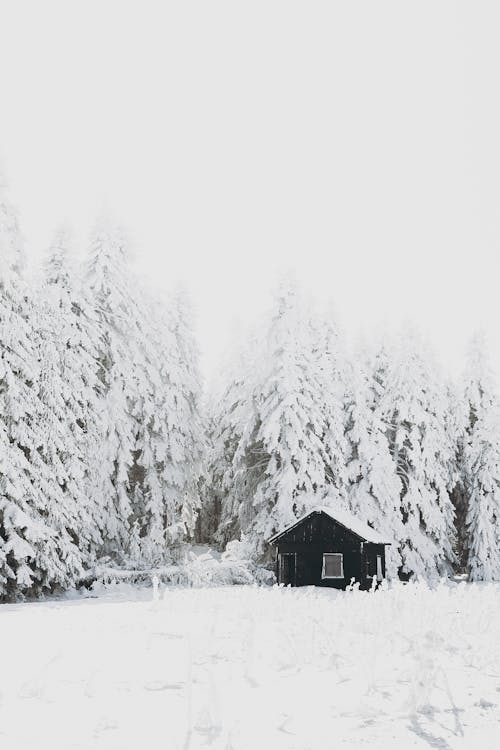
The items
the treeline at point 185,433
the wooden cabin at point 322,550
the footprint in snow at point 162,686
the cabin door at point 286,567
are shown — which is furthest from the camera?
the cabin door at point 286,567

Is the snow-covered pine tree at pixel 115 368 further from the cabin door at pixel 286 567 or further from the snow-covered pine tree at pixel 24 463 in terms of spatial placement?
the cabin door at pixel 286 567

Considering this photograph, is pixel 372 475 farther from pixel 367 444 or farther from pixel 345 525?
pixel 345 525

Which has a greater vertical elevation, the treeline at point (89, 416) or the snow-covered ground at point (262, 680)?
the treeline at point (89, 416)

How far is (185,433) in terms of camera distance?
34.0 m

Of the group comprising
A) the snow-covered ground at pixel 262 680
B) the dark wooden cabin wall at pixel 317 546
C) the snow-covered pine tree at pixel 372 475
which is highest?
the snow-covered pine tree at pixel 372 475

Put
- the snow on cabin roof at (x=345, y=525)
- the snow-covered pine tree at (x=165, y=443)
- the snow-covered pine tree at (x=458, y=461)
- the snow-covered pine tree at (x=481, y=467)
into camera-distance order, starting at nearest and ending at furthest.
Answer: the snow on cabin roof at (x=345, y=525) → the snow-covered pine tree at (x=165, y=443) → the snow-covered pine tree at (x=481, y=467) → the snow-covered pine tree at (x=458, y=461)

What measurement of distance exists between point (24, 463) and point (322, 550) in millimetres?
12813

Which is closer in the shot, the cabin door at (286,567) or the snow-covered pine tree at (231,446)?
the cabin door at (286,567)

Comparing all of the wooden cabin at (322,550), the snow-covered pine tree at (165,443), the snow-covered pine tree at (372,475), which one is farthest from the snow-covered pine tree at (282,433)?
the snow-covered pine tree at (372,475)

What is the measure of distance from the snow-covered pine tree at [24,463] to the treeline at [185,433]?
58 mm

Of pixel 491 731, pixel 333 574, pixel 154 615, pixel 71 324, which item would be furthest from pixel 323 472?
pixel 491 731

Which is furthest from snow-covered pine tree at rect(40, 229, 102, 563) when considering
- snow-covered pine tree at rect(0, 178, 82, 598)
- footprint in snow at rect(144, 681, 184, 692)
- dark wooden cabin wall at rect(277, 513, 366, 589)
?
footprint in snow at rect(144, 681, 184, 692)

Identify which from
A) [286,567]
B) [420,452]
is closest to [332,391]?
[420,452]

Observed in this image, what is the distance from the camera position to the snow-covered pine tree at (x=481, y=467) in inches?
1478
